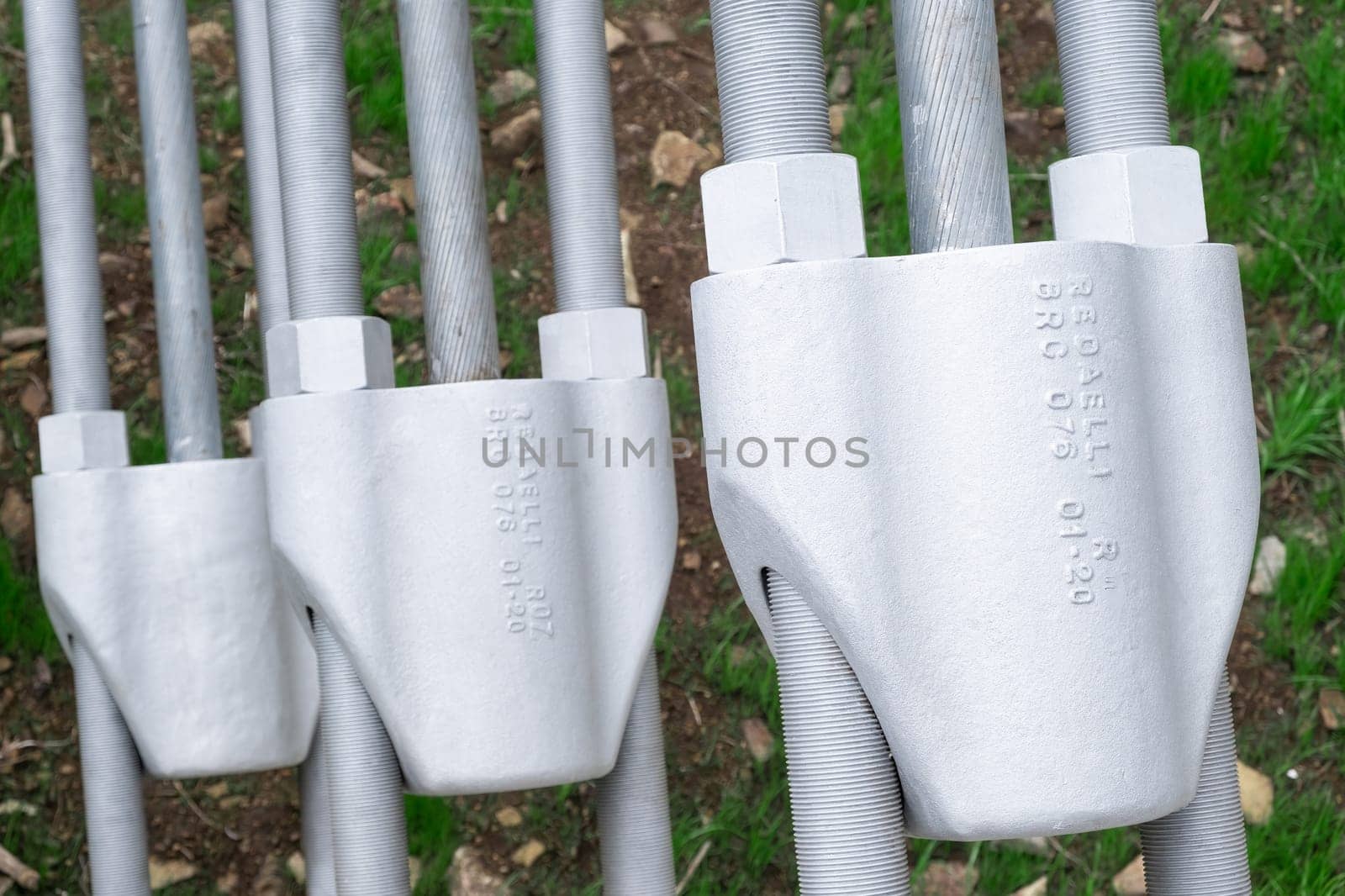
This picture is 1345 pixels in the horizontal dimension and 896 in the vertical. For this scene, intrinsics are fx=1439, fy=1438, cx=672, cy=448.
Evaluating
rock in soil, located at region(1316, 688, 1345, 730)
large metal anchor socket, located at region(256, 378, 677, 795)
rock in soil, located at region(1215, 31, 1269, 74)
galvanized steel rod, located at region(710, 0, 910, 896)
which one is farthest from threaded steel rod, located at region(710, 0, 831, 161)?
rock in soil, located at region(1215, 31, 1269, 74)

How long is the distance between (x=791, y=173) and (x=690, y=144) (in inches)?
34.9

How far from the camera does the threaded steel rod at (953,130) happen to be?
609 mm

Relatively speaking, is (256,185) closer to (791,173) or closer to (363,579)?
(363,579)

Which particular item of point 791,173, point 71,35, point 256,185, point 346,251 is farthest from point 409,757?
point 71,35

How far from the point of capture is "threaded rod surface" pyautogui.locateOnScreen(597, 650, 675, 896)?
0.87 meters

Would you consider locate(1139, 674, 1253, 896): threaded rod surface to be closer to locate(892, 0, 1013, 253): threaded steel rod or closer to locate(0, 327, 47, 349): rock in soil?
locate(892, 0, 1013, 253): threaded steel rod

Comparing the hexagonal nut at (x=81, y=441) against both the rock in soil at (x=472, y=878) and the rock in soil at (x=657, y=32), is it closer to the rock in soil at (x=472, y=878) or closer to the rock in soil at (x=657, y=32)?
the rock in soil at (x=472, y=878)

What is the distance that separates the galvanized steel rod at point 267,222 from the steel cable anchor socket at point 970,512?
2.01 feet

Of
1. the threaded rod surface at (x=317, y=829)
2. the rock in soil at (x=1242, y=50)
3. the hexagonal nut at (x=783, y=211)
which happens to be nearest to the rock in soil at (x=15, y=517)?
the threaded rod surface at (x=317, y=829)

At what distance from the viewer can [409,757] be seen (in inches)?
30.7

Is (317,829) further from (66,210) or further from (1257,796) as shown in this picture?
(1257,796)

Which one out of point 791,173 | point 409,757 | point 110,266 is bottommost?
point 409,757

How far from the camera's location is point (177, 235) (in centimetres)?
108

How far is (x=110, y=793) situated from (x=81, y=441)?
0.25m
